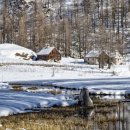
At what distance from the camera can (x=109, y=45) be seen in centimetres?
10638

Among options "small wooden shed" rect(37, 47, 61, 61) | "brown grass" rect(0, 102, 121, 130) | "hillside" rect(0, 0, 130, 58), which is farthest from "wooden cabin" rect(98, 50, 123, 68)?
"brown grass" rect(0, 102, 121, 130)

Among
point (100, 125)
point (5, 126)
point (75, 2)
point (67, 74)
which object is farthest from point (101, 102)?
point (75, 2)

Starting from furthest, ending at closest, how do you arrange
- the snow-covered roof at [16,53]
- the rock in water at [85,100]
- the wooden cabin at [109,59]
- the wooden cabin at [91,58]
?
1. the wooden cabin at [91,58]
2. the snow-covered roof at [16,53]
3. the wooden cabin at [109,59]
4. the rock in water at [85,100]

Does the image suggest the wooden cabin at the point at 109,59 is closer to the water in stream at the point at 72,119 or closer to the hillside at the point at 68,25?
the hillside at the point at 68,25

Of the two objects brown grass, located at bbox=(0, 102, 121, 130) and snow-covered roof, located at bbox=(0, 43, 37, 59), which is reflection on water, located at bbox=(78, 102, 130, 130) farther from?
snow-covered roof, located at bbox=(0, 43, 37, 59)

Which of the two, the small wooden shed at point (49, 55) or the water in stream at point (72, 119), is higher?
the water in stream at point (72, 119)

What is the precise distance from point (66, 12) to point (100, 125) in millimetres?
130554

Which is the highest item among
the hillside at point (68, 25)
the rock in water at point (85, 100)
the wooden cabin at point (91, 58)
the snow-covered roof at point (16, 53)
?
the hillside at point (68, 25)

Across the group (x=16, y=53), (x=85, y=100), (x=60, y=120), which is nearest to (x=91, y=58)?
(x=16, y=53)

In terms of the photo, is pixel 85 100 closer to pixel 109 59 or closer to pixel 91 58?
pixel 109 59

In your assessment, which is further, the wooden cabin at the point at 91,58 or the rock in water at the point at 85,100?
the wooden cabin at the point at 91,58

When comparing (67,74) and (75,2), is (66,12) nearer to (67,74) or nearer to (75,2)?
(75,2)

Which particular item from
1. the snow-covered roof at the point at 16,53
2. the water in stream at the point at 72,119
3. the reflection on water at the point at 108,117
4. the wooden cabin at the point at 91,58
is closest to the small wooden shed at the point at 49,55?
the snow-covered roof at the point at 16,53

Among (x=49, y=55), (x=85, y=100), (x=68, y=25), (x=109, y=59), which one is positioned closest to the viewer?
(x=85, y=100)
